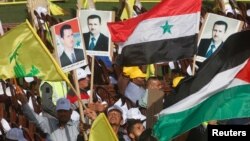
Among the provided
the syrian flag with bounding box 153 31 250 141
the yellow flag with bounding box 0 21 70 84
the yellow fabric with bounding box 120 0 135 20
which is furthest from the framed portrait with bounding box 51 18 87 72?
the yellow fabric with bounding box 120 0 135 20

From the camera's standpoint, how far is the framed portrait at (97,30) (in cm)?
1253

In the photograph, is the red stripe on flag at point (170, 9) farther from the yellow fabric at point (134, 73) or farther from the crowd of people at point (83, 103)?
the yellow fabric at point (134, 73)

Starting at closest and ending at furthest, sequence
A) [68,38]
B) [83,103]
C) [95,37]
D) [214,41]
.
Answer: [83,103] → [68,38] → [214,41] → [95,37]

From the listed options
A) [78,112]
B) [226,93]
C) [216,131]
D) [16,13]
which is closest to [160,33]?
[78,112]

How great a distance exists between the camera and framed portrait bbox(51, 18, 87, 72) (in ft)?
37.5

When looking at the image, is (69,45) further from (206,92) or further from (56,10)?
(56,10)

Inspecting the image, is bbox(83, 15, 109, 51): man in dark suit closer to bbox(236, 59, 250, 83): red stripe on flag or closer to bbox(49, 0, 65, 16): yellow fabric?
bbox(236, 59, 250, 83): red stripe on flag

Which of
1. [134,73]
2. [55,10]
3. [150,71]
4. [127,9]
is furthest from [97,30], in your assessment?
[55,10]

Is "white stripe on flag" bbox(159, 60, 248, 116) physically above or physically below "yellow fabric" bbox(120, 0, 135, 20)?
below

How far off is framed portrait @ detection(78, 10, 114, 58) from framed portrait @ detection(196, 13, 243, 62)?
107 cm

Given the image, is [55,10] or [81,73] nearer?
[81,73]

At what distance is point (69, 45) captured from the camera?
37.6ft

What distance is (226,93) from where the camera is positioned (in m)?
9.12

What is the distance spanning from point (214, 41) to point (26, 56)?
270cm
